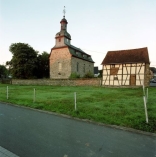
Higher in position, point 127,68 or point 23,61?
point 23,61

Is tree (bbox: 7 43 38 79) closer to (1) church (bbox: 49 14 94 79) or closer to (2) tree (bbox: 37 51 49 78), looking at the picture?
(2) tree (bbox: 37 51 49 78)

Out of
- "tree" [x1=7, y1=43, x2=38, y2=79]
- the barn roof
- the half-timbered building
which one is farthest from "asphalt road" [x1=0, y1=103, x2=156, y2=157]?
"tree" [x1=7, y1=43, x2=38, y2=79]

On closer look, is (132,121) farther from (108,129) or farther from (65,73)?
(65,73)

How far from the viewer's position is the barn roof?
2345 centimetres

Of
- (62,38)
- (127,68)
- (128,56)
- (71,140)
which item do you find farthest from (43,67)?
(71,140)

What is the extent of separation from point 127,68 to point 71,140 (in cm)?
2211

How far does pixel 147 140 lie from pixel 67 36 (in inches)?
1330

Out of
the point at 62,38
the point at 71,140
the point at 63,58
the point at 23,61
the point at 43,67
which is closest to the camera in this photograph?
the point at 71,140

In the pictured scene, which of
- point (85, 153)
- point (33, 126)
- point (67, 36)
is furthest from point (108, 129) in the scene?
point (67, 36)

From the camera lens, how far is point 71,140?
403 cm

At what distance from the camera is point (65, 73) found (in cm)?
3300

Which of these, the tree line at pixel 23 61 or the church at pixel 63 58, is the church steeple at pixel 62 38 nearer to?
the church at pixel 63 58

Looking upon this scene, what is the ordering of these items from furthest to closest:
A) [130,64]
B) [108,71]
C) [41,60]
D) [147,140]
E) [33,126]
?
[41,60] → [108,71] → [130,64] → [33,126] → [147,140]

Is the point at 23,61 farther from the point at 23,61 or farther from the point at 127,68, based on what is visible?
the point at 127,68
